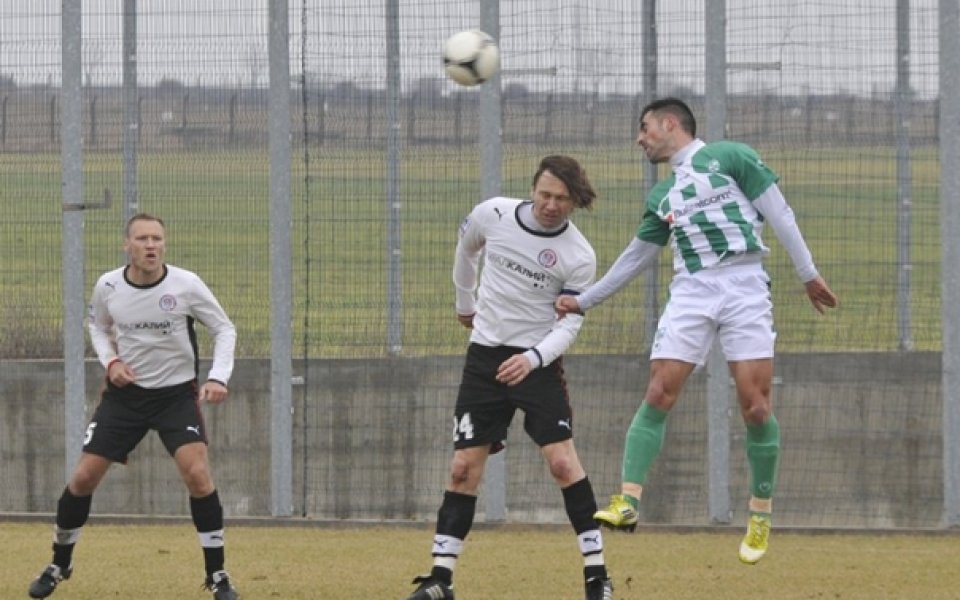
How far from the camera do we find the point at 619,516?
9.16 meters

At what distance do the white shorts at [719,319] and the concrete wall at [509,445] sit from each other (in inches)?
167

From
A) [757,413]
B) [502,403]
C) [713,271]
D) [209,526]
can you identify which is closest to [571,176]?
[713,271]

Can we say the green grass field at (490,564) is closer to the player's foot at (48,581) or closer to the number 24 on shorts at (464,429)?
the player's foot at (48,581)

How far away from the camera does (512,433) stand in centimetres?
1392

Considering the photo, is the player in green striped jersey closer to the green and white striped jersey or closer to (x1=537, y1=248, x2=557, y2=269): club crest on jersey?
the green and white striped jersey

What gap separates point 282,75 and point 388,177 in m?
0.98

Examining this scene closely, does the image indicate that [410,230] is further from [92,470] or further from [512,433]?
[92,470]

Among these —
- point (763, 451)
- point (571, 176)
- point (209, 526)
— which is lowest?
point (209, 526)

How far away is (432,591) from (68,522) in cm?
214

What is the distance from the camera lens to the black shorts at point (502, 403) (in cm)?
982

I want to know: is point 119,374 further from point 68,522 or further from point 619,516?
point 619,516

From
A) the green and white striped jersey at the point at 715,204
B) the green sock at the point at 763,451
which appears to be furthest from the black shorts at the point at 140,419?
the green sock at the point at 763,451

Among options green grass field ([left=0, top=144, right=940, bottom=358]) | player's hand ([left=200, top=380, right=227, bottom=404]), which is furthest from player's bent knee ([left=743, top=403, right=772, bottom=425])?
green grass field ([left=0, top=144, right=940, bottom=358])

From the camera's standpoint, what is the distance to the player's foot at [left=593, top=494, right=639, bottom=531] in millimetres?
9141
